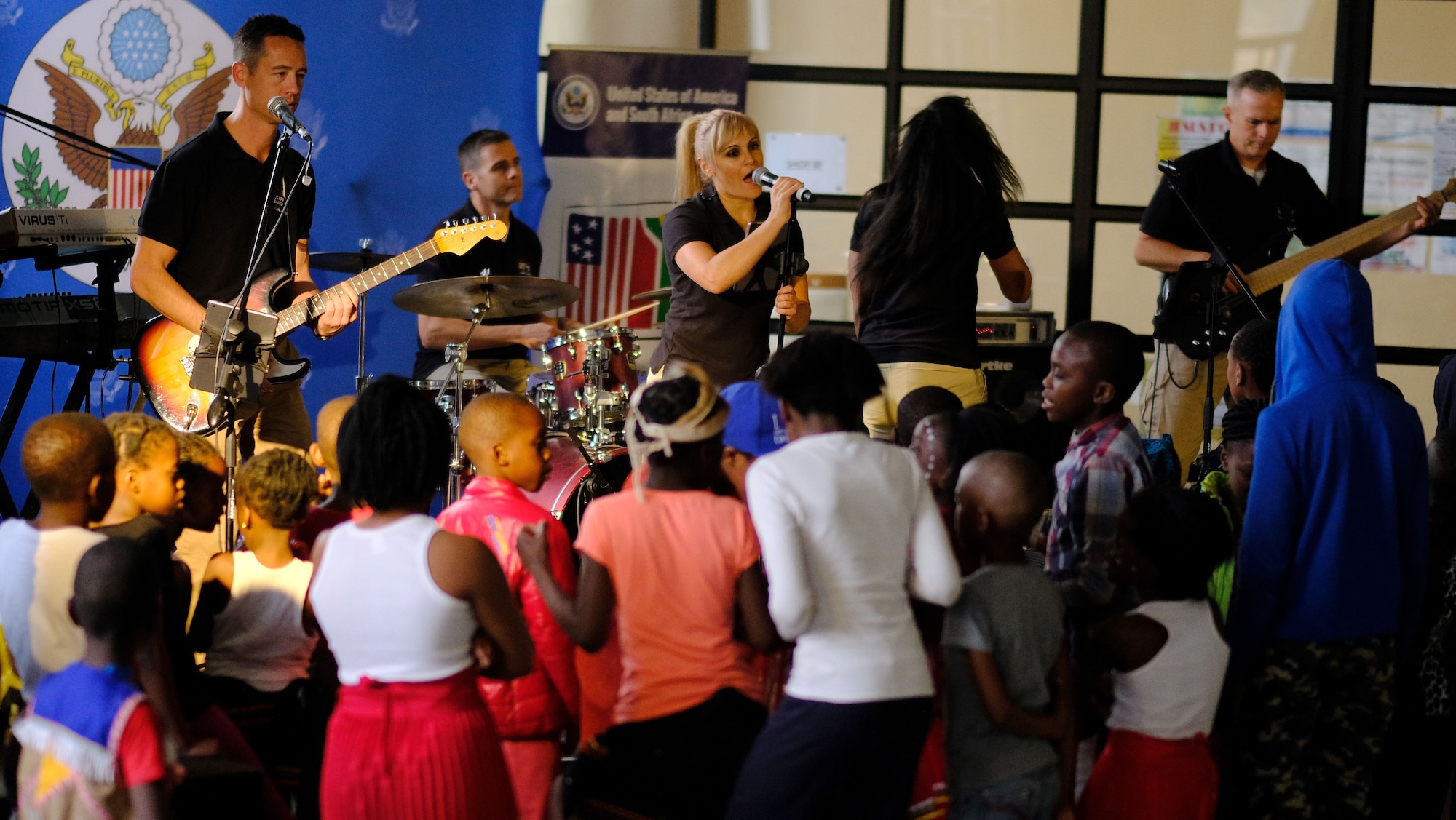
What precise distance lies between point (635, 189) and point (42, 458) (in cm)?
451

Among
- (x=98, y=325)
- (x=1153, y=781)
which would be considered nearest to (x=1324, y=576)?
(x=1153, y=781)

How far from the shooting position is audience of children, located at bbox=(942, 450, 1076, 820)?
269 centimetres

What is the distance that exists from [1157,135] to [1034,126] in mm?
713

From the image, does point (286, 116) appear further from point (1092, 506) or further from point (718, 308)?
point (1092, 506)

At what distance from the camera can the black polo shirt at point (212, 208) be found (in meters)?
4.58

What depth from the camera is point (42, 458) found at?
2891 millimetres

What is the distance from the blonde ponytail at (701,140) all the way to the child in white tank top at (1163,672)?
6.12 ft

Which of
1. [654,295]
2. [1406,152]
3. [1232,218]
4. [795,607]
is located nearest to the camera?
[795,607]

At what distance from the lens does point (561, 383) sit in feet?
18.5

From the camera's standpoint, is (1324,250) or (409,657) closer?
(409,657)

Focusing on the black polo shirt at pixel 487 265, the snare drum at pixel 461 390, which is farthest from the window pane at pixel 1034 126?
the snare drum at pixel 461 390

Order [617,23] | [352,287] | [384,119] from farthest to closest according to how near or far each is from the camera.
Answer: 1. [617,23]
2. [384,119]
3. [352,287]

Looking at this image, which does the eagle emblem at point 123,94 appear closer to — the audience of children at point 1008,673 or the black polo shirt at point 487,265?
the black polo shirt at point 487,265

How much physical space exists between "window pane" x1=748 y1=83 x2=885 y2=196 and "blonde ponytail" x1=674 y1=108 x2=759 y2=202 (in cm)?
321
